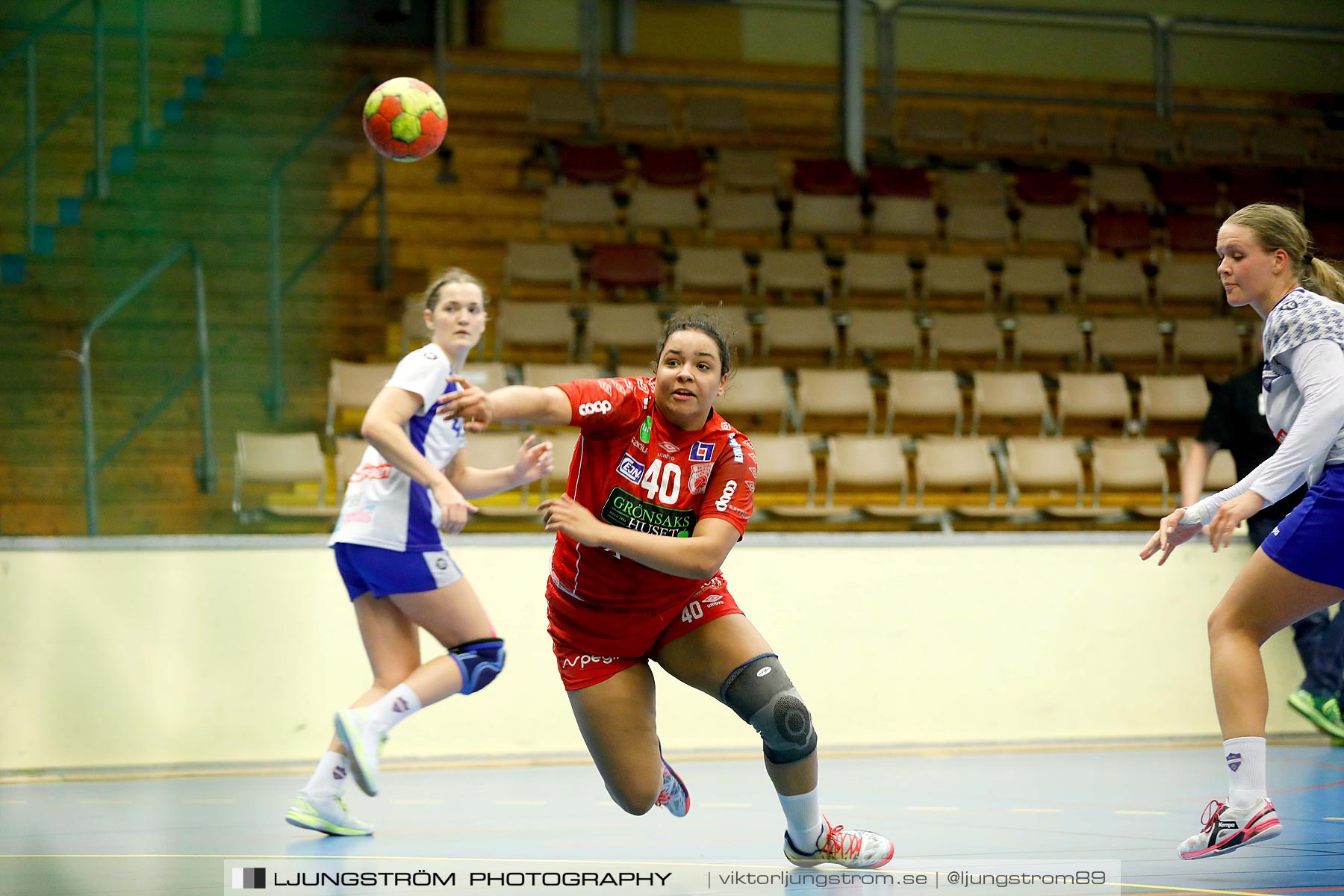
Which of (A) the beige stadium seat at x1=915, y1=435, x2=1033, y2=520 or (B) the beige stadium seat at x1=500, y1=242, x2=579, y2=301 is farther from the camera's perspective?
(B) the beige stadium seat at x1=500, y1=242, x2=579, y2=301

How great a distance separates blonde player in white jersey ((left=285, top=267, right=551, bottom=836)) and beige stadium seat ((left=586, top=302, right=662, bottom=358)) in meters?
5.37

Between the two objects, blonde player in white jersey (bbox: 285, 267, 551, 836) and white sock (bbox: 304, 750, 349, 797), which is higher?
blonde player in white jersey (bbox: 285, 267, 551, 836)

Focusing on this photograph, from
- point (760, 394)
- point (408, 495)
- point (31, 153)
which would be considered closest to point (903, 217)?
point (760, 394)

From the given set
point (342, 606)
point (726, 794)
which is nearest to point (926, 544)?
point (726, 794)

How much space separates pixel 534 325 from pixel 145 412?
2.78 metres

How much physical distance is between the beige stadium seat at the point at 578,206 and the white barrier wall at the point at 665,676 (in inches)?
211

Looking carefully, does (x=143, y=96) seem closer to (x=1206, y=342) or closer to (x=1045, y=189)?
(x=1045, y=189)

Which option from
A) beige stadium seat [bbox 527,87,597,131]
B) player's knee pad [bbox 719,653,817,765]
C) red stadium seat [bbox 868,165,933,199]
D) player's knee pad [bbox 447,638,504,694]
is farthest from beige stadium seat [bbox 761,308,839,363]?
player's knee pad [bbox 719,653,817,765]

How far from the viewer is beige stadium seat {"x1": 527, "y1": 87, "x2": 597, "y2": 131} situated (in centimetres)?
1252

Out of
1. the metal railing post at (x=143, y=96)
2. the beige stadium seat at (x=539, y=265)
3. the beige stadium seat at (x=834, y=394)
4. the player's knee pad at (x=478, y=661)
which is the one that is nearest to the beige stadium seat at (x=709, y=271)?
the beige stadium seat at (x=539, y=265)

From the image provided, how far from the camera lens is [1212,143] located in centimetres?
1374

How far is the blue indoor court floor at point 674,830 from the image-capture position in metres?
3.32

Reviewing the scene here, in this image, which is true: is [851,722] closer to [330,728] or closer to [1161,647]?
[1161,647]

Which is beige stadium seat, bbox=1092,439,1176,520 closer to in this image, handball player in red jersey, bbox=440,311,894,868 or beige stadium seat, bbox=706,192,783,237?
beige stadium seat, bbox=706,192,783,237
